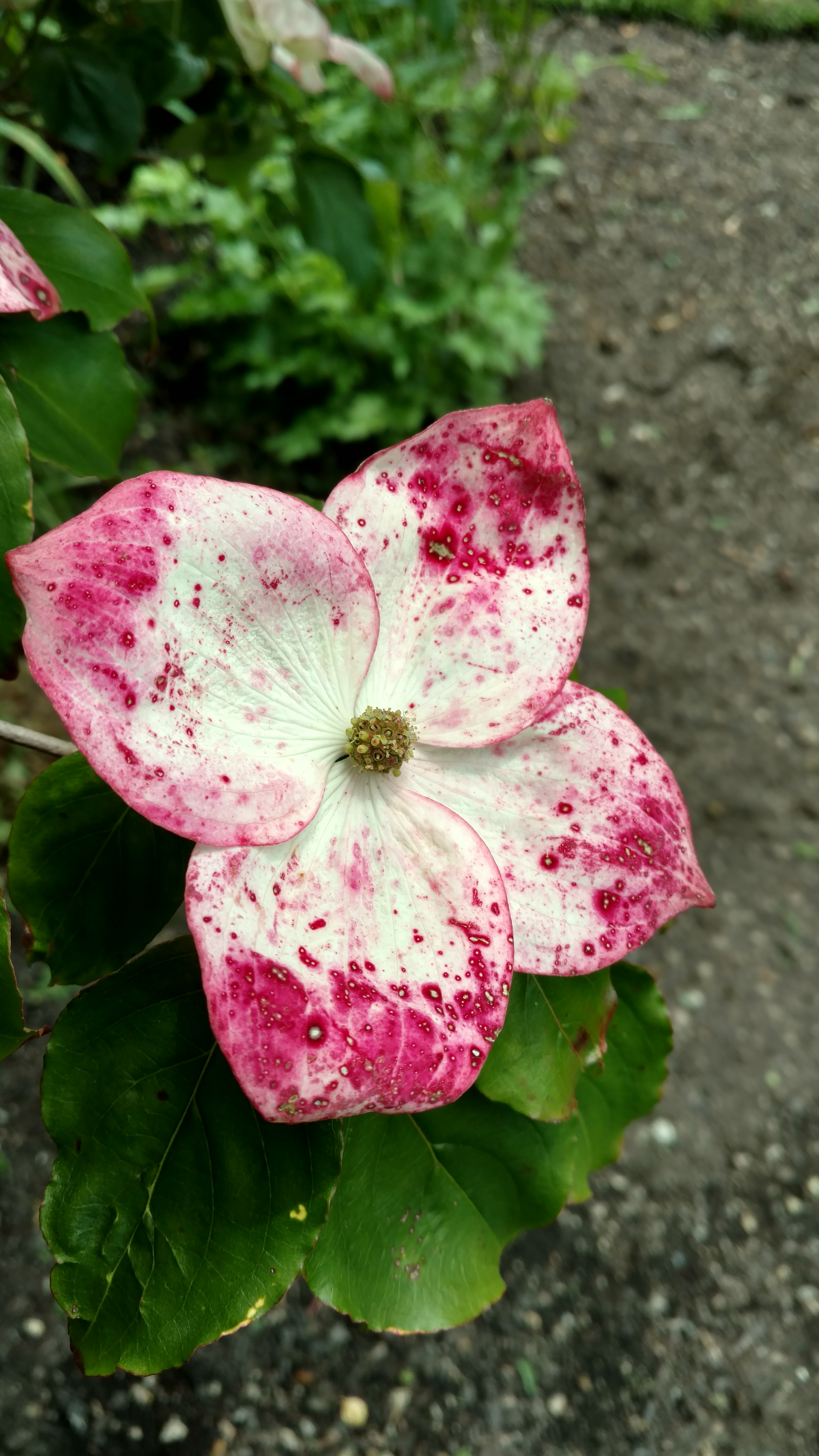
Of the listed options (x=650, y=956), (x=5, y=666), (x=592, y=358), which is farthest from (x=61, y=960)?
(x=592, y=358)

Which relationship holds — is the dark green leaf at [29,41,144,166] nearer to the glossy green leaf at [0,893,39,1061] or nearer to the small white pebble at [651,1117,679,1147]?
the glossy green leaf at [0,893,39,1061]

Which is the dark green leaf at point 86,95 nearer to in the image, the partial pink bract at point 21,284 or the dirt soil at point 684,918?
the partial pink bract at point 21,284

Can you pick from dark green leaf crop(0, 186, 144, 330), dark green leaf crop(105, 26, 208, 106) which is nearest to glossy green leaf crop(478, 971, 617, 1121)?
dark green leaf crop(0, 186, 144, 330)

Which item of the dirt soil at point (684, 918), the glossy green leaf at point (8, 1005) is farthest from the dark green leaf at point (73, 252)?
the dirt soil at point (684, 918)

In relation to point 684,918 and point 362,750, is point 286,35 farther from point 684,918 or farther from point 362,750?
point 684,918

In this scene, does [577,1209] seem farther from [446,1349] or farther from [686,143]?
[686,143]

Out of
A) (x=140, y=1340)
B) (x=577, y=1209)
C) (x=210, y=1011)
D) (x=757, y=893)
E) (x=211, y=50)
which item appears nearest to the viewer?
(x=210, y=1011)

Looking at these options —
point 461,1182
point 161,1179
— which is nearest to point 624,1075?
point 461,1182
